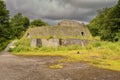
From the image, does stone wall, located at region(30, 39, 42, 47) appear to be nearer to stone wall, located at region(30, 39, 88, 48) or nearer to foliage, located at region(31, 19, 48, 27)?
stone wall, located at region(30, 39, 88, 48)

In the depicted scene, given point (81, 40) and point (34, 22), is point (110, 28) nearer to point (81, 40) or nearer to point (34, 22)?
point (81, 40)

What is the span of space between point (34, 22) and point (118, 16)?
61697 millimetres

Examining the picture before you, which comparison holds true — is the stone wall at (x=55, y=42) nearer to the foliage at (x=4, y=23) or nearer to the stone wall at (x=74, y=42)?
the stone wall at (x=74, y=42)

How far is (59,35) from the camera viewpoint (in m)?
55.2

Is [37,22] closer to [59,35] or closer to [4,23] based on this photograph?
[59,35]

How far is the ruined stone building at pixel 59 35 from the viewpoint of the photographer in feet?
171

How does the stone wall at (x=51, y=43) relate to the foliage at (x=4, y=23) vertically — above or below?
below

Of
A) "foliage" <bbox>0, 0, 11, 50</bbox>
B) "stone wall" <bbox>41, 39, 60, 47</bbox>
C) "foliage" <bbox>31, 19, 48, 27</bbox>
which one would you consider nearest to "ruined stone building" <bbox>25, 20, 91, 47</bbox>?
"stone wall" <bbox>41, 39, 60, 47</bbox>

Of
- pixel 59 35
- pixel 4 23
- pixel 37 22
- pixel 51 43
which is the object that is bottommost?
pixel 51 43

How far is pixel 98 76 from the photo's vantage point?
18109 mm

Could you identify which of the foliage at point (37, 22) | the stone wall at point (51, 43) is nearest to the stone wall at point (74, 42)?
the stone wall at point (51, 43)

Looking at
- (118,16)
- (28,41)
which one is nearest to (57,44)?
(28,41)

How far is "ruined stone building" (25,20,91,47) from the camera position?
52.1 meters

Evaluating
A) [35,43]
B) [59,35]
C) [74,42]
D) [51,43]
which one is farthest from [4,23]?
[74,42]
